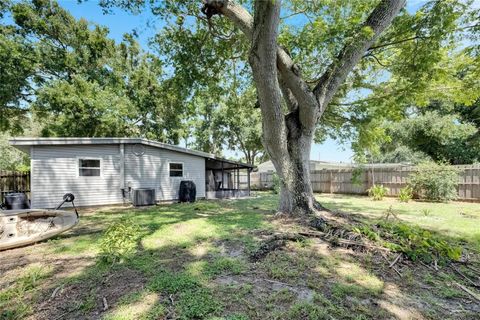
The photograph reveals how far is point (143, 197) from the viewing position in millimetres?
10336

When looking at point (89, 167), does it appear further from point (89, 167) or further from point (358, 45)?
point (358, 45)

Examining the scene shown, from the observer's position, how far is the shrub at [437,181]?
33.2 feet

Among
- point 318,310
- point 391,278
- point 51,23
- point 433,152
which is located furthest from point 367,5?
point 51,23

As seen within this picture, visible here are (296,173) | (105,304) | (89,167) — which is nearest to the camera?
(105,304)

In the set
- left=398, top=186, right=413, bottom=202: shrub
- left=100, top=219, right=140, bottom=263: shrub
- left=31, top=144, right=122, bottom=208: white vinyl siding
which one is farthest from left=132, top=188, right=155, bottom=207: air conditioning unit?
left=398, top=186, right=413, bottom=202: shrub

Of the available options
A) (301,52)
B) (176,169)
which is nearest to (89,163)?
(176,169)

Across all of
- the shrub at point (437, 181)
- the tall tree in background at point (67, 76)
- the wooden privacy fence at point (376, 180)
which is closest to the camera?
the wooden privacy fence at point (376, 180)

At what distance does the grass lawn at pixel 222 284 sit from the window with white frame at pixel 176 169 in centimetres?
774

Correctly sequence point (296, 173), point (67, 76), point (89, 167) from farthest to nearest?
point (67, 76) → point (89, 167) → point (296, 173)

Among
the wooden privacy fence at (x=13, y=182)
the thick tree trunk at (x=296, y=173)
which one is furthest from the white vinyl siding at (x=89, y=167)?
the thick tree trunk at (x=296, y=173)

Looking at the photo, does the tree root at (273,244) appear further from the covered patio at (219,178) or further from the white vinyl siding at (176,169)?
the covered patio at (219,178)

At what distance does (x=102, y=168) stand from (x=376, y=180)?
13571mm

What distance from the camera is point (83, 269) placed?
331 centimetres

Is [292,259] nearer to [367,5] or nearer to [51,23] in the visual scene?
[367,5]
